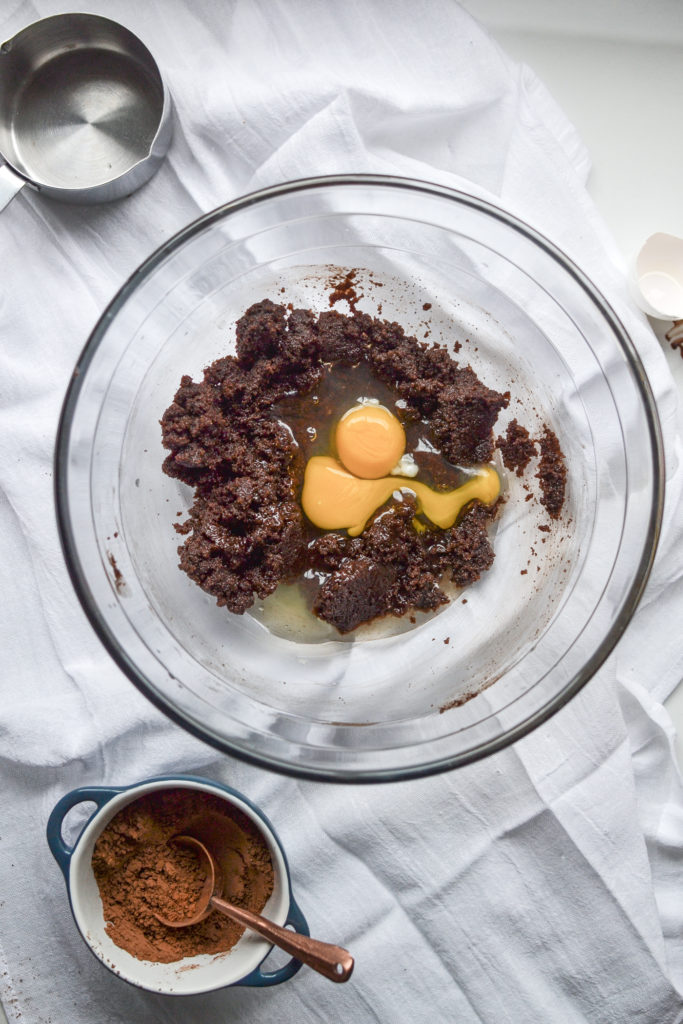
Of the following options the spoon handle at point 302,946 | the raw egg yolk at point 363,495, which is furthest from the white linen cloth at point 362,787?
the raw egg yolk at point 363,495

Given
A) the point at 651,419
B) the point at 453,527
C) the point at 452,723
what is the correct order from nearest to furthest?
the point at 651,419 → the point at 452,723 → the point at 453,527

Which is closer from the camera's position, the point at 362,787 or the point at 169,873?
the point at 169,873

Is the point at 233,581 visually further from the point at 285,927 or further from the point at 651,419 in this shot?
the point at 651,419

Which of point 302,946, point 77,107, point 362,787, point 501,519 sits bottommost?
point 302,946

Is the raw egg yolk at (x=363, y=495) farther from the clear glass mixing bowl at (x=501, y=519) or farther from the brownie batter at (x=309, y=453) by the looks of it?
the clear glass mixing bowl at (x=501, y=519)

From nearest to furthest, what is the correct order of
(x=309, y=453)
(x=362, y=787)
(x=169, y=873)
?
(x=169, y=873) → (x=362, y=787) → (x=309, y=453)

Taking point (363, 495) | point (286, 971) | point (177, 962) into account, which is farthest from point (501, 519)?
point (177, 962)

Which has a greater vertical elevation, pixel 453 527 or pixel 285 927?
pixel 453 527

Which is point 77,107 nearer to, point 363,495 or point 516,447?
point 363,495

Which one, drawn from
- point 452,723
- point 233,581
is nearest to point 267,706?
point 233,581
